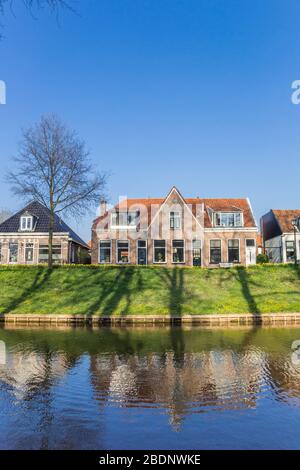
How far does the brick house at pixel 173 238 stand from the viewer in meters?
39.1

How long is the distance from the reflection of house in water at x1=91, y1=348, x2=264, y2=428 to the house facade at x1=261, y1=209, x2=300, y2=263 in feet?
105

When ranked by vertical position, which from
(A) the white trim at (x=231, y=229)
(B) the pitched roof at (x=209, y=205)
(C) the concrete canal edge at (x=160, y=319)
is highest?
(B) the pitched roof at (x=209, y=205)

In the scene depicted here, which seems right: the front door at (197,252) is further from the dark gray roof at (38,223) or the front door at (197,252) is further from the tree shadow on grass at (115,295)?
the dark gray roof at (38,223)

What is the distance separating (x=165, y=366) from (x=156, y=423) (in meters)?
3.99

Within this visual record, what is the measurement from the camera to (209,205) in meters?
43.1

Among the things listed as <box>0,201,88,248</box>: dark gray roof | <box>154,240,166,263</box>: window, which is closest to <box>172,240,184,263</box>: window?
<box>154,240,166,263</box>: window

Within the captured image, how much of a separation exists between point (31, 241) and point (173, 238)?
14774 millimetres

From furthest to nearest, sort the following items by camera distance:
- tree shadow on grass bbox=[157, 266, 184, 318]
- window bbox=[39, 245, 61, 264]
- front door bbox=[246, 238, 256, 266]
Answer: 1. front door bbox=[246, 238, 256, 266]
2. window bbox=[39, 245, 61, 264]
3. tree shadow on grass bbox=[157, 266, 184, 318]

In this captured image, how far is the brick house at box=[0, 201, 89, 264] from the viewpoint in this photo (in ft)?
130

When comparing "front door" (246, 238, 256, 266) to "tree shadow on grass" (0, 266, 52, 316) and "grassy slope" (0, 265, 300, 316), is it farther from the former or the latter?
"tree shadow on grass" (0, 266, 52, 316)

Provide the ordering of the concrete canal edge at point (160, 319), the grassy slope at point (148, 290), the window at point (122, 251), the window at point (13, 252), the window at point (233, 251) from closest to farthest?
the concrete canal edge at point (160, 319)
the grassy slope at point (148, 290)
the window at point (122, 251)
the window at point (233, 251)
the window at point (13, 252)

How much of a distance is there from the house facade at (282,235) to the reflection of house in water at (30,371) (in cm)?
3400

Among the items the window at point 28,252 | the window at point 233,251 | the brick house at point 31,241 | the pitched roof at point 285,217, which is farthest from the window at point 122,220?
the pitched roof at point 285,217
